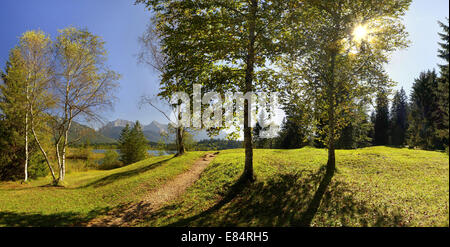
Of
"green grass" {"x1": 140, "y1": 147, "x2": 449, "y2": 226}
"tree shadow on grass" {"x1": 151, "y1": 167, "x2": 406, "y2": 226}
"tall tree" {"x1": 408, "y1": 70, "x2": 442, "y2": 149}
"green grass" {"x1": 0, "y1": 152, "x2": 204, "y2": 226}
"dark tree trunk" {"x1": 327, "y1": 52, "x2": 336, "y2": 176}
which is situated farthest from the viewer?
"dark tree trunk" {"x1": 327, "y1": 52, "x2": 336, "y2": 176}

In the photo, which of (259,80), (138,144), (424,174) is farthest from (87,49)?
(138,144)

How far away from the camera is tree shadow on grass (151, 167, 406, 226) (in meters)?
6.20

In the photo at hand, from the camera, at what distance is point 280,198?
826 cm

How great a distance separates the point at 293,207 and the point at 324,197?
1.56 metres

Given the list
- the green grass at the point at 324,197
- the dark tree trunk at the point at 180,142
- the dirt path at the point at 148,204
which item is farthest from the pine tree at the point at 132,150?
the green grass at the point at 324,197

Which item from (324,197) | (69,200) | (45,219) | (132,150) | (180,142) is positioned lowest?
(69,200)

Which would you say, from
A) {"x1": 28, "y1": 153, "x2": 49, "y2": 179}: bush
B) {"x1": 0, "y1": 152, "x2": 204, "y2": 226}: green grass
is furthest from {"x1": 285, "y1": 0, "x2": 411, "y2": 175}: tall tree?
{"x1": 28, "y1": 153, "x2": 49, "y2": 179}: bush

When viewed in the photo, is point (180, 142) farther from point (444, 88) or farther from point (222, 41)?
point (444, 88)

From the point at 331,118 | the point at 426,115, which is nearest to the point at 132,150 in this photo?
the point at 331,118

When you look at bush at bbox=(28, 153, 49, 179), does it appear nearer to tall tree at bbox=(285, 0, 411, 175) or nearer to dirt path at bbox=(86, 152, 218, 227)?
dirt path at bbox=(86, 152, 218, 227)

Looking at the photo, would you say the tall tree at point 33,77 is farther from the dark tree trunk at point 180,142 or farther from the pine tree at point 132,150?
the pine tree at point 132,150

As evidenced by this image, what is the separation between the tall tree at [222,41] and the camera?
8.90m

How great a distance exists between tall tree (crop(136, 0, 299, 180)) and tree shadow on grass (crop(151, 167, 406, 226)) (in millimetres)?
3613

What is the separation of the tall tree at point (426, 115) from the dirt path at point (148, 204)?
11001 millimetres
